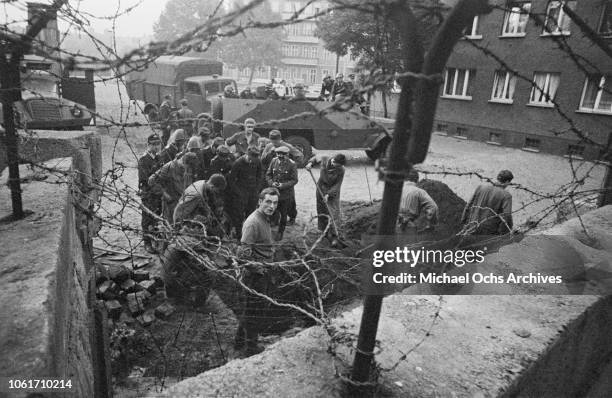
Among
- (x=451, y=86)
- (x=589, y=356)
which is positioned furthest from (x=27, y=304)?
(x=451, y=86)

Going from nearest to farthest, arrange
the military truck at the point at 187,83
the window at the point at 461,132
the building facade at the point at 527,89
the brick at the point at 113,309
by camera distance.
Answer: the brick at the point at 113,309
the building facade at the point at 527,89
the military truck at the point at 187,83
the window at the point at 461,132

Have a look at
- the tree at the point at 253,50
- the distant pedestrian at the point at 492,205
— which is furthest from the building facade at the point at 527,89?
the tree at the point at 253,50

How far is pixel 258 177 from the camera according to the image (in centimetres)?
661

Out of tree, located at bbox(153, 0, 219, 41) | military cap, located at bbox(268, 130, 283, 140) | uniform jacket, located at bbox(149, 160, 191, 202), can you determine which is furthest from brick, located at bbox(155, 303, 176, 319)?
tree, located at bbox(153, 0, 219, 41)

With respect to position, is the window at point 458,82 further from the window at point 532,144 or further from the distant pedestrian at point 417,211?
the distant pedestrian at point 417,211

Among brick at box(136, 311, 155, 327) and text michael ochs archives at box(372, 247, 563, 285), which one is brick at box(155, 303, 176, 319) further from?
text michael ochs archives at box(372, 247, 563, 285)

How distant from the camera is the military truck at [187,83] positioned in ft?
49.9

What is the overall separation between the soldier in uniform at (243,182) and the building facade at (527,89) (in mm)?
9929

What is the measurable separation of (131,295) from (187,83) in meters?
13.2

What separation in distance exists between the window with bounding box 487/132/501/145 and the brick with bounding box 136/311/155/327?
15383 mm

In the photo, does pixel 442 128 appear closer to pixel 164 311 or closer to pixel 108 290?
pixel 164 311

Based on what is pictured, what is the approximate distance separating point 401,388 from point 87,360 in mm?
2206

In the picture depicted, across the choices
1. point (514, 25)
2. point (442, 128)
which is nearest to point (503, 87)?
point (514, 25)

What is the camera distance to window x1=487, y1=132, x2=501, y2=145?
1611cm
